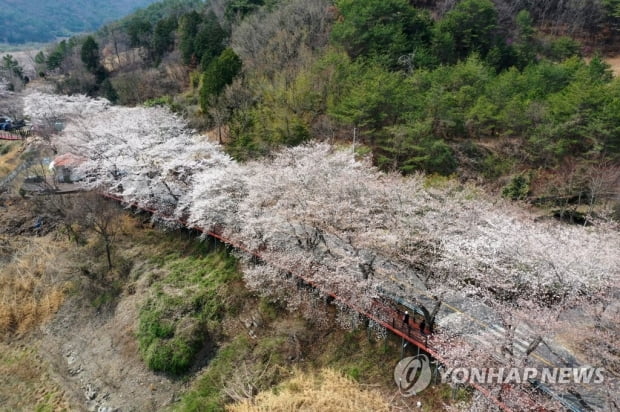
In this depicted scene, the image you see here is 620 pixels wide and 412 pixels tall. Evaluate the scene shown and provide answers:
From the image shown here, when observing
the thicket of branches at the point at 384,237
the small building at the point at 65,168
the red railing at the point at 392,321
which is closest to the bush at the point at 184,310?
the thicket of branches at the point at 384,237

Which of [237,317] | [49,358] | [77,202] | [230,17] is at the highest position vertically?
[230,17]

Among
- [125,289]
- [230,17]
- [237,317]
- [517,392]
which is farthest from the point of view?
[230,17]

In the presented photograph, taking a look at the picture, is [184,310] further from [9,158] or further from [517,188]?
[9,158]

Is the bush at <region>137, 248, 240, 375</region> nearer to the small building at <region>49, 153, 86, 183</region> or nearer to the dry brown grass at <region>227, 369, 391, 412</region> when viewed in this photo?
the dry brown grass at <region>227, 369, 391, 412</region>

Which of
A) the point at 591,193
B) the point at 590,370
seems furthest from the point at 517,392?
the point at 591,193

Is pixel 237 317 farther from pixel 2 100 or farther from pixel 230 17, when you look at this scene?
pixel 2 100

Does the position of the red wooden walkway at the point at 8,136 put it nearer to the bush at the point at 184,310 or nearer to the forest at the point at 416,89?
the forest at the point at 416,89

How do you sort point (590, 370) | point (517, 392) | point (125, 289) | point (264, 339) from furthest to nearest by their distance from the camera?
1. point (125, 289)
2. point (264, 339)
3. point (590, 370)
4. point (517, 392)

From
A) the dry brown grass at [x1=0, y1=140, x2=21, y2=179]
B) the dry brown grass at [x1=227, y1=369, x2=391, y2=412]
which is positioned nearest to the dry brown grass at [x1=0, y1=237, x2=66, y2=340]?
the dry brown grass at [x1=0, y1=140, x2=21, y2=179]
